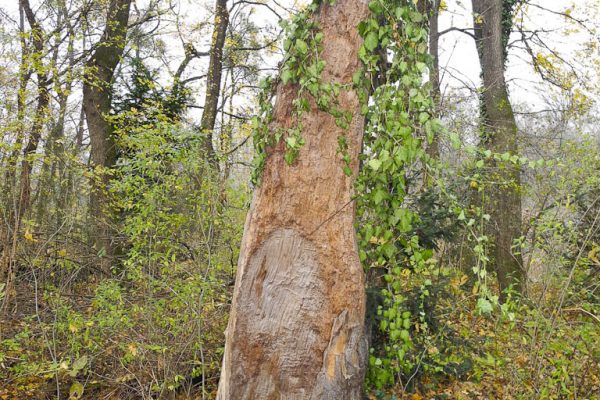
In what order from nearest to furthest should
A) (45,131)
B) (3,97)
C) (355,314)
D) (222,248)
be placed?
(355,314) → (222,248) → (3,97) → (45,131)

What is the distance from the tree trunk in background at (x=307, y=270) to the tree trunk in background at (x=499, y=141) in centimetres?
413

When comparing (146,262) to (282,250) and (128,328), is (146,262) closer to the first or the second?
(128,328)

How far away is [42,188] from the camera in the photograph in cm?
834

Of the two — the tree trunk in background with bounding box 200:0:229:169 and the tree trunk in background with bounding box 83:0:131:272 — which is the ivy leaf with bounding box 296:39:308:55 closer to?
the tree trunk in background with bounding box 83:0:131:272

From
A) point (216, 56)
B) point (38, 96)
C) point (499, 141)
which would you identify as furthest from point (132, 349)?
point (216, 56)

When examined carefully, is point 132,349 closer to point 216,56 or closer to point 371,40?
point 371,40

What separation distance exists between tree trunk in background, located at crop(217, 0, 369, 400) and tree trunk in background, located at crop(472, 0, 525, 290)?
163 inches

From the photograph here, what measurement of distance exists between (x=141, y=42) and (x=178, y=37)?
110 centimetres

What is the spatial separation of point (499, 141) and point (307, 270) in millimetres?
5832

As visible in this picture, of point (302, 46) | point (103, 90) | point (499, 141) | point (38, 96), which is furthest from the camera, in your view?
point (103, 90)

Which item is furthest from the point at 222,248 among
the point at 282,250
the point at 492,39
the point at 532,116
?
the point at 532,116

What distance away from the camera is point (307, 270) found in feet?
9.40

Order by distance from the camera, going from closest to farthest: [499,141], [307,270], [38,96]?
[307,270], [38,96], [499,141]

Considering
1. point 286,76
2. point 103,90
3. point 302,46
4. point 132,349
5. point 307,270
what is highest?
point 103,90
